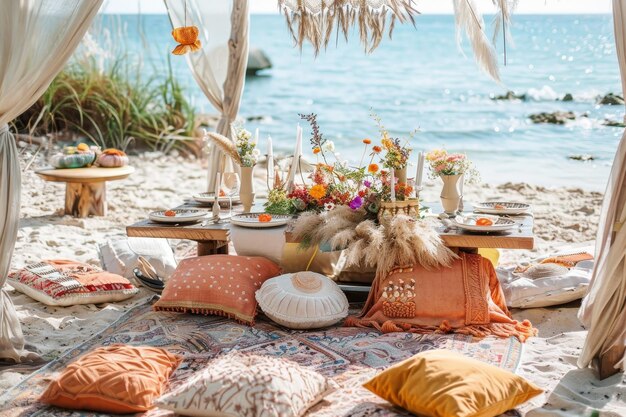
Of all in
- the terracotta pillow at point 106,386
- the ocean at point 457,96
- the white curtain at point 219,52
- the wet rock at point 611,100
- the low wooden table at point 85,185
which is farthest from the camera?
the wet rock at point 611,100

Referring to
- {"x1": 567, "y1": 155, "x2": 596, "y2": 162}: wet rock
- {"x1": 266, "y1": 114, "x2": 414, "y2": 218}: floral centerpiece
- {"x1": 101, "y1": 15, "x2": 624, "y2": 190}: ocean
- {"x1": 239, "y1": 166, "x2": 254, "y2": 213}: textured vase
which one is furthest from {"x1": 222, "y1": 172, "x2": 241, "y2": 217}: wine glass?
{"x1": 567, "y1": 155, "x2": 596, "y2": 162}: wet rock

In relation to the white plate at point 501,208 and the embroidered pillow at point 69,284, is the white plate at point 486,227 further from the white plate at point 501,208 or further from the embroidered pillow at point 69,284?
the embroidered pillow at point 69,284

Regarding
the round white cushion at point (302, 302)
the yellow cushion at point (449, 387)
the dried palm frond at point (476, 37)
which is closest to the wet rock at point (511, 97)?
the dried palm frond at point (476, 37)

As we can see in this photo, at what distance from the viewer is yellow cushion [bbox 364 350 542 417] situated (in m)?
2.94

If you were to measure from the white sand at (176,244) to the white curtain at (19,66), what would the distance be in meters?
0.28

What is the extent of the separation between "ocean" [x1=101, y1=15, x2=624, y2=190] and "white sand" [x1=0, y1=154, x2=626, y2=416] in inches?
59.7

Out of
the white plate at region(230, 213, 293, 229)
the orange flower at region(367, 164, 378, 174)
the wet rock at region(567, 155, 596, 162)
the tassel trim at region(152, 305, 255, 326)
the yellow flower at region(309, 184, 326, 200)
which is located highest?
the orange flower at region(367, 164, 378, 174)

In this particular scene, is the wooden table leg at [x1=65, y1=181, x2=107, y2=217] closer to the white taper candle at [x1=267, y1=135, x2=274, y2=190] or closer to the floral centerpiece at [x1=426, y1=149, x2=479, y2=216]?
the white taper candle at [x1=267, y1=135, x2=274, y2=190]

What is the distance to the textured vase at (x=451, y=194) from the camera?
15.4 feet

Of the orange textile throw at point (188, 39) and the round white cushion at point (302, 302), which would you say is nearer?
the round white cushion at point (302, 302)

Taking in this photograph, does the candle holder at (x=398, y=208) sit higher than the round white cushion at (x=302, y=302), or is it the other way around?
the candle holder at (x=398, y=208)

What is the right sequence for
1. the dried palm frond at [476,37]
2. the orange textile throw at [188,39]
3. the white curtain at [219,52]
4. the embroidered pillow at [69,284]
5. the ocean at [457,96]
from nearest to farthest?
the embroidered pillow at [69,284]
the dried palm frond at [476,37]
the orange textile throw at [188,39]
the white curtain at [219,52]
the ocean at [457,96]

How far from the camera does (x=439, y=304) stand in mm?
4184

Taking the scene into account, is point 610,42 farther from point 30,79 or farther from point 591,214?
point 30,79
